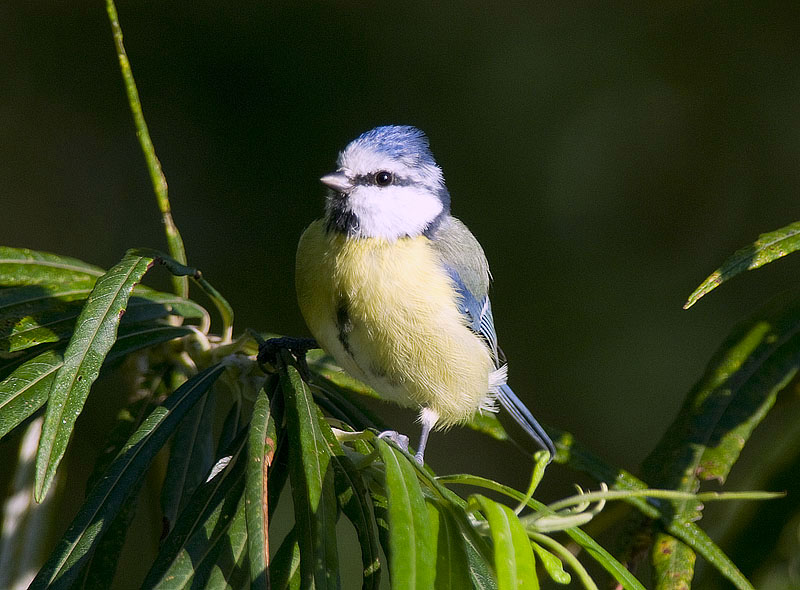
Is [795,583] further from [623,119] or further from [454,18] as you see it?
[454,18]

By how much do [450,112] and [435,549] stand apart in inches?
84.3

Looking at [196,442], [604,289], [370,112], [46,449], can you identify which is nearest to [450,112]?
[370,112]

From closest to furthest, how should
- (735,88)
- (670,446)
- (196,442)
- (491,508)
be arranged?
(491,508)
(196,442)
(670,446)
(735,88)

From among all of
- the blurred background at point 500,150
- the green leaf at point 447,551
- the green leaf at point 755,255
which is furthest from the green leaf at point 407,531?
the blurred background at point 500,150

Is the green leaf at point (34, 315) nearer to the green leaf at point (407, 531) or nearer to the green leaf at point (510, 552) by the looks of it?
the green leaf at point (407, 531)

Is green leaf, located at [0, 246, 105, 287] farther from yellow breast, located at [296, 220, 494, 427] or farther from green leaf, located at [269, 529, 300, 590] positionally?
green leaf, located at [269, 529, 300, 590]

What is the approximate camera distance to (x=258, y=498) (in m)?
0.72

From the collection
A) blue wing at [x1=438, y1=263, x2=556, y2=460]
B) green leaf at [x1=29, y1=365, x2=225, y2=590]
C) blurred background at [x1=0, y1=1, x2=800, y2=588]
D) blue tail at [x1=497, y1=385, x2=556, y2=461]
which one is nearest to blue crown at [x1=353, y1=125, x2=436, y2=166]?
blue wing at [x1=438, y1=263, x2=556, y2=460]

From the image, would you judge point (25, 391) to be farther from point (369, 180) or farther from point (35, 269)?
point (369, 180)

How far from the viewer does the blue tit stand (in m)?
1.25

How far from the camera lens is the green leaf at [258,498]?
0.69 meters

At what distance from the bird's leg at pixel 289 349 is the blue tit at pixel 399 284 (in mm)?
41

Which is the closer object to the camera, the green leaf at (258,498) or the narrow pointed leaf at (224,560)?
the green leaf at (258,498)

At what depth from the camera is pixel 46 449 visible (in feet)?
2.42
